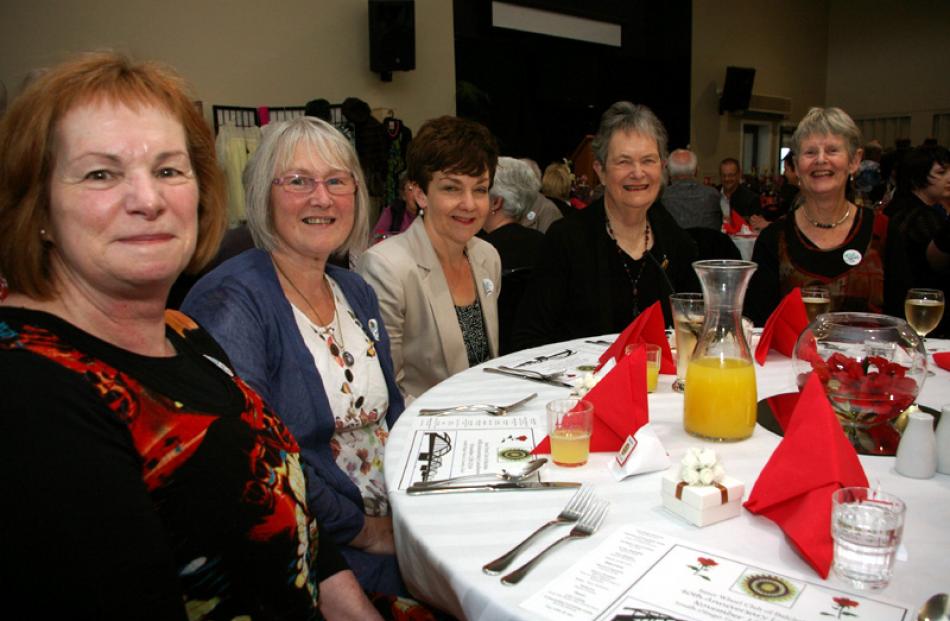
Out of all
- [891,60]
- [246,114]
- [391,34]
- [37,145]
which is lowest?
[37,145]

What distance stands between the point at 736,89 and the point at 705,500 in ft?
41.6

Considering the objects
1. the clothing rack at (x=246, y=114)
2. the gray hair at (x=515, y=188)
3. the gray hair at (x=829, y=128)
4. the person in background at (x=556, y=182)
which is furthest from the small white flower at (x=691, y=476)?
the clothing rack at (x=246, y=114)

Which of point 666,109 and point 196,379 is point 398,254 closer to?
point 196,379

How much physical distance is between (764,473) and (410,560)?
54 centimetres

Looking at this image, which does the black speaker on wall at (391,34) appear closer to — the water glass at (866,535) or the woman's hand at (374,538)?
the woman's hand at (374,538)

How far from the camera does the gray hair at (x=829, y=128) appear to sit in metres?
2.88

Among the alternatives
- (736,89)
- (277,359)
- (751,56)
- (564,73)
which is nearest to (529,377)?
(277,359)

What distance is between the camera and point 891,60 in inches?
524

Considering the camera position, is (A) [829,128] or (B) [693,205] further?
(B) [693,205]

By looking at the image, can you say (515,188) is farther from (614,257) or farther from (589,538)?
(589,538)

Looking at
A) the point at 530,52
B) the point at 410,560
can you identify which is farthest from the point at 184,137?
the point at 530,52

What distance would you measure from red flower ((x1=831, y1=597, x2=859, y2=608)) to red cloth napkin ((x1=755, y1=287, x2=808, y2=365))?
3.83 ft

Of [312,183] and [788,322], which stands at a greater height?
[312,183]

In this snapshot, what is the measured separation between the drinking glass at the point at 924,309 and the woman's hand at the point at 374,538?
1494 mm
